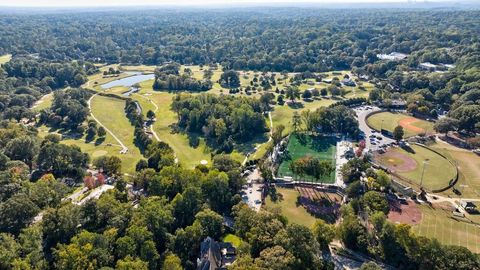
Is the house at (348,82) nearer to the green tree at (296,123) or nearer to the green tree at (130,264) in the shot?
the green tree at (296,123)

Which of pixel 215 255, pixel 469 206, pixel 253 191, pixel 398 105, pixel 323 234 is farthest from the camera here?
pixel 398 105

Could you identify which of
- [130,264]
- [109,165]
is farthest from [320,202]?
[109,165]

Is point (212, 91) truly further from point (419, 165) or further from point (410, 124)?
point (419, 165)

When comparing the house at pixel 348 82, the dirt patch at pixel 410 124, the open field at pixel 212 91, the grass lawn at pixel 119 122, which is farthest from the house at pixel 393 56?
the grass lawn at pixel 119 122

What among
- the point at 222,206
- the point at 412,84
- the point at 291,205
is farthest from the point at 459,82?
the point at 222,206

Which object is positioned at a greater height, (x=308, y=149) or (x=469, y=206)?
(x=469, y=206)

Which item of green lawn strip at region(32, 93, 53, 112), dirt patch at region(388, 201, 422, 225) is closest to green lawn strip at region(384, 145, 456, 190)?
dirt patch at region(388, 201, 422, 225)

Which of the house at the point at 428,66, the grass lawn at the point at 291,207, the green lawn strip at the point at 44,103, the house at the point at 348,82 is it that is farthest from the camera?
the house at the point at 428,66

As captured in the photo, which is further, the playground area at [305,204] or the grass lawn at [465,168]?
the grass lawn at [465,168]
